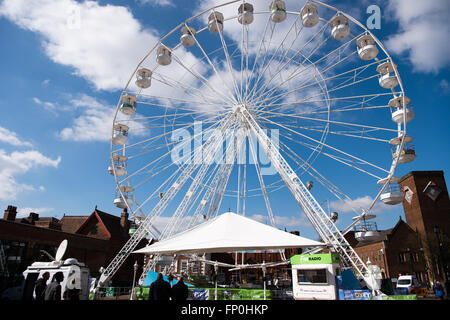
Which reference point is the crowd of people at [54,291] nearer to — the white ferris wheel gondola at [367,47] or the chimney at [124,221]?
the white ferris wheel gondola at [367,47]

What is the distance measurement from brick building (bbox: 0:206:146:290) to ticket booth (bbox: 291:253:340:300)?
1167cm

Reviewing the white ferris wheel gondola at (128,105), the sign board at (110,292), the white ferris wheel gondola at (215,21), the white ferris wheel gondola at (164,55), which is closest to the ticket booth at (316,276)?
the sign board at (110,292)

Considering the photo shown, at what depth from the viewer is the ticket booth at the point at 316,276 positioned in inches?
506

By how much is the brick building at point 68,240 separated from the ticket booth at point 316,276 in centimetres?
1167

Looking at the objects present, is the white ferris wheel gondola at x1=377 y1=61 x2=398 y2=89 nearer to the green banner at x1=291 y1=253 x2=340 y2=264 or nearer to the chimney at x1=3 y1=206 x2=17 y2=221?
the green banner at x1=291 y1=253 x2=340 y2=264

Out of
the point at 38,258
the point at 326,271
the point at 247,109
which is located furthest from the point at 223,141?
the point at 38,258

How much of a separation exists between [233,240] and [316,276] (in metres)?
6.54

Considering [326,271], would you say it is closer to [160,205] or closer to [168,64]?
[160,205]

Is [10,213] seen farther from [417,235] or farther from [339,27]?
[417,235]

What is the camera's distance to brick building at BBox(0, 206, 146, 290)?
21375 millimetres

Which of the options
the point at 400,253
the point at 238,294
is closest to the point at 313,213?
the point at 238,294
